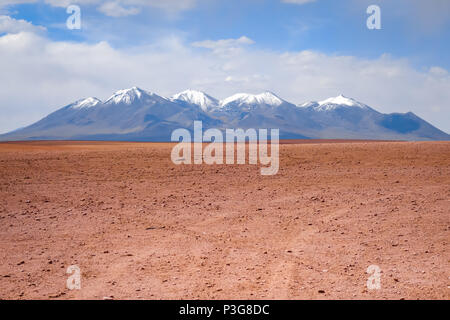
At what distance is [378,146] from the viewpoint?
20031mm

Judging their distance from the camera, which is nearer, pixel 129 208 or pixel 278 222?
pixel 278 222

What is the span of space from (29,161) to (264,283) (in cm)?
1398

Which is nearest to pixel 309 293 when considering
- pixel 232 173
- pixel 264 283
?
pixel 264 283

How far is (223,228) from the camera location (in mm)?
8961

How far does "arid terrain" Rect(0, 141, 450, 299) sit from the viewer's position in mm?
5738

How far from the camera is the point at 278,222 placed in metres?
9.37

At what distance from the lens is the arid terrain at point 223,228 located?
18.8 feet

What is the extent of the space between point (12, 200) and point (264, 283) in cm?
901
